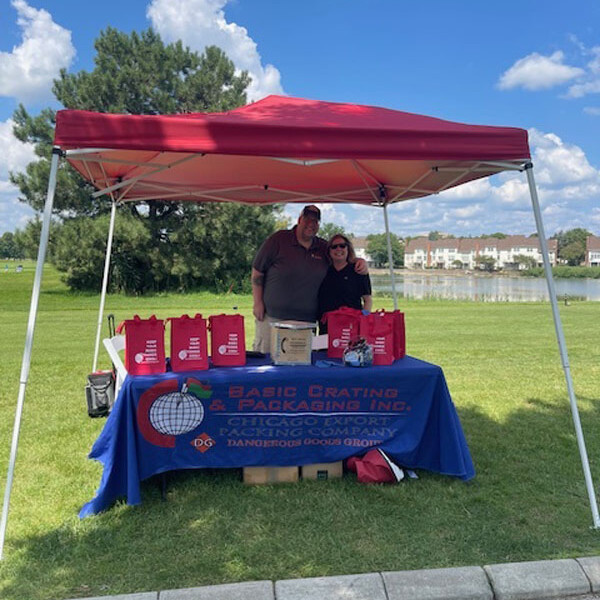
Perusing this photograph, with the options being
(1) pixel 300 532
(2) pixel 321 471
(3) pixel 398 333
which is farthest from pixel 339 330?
(1) pixel 300 532

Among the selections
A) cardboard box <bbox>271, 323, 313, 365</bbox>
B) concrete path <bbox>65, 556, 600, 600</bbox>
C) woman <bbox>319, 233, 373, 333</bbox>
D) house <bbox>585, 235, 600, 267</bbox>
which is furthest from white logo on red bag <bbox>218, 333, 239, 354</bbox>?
house <bbox>585, 235, 600, 267</bbox>

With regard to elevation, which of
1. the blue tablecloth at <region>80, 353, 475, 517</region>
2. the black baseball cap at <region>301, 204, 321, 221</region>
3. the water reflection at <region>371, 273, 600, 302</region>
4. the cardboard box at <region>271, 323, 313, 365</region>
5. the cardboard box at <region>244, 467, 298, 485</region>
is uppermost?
the water reflection at <region>371, 273, 600, 302</region>

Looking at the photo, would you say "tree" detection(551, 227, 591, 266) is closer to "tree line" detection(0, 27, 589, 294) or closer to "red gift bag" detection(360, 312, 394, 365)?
"tree line" detection(0, 27, 589, 294)

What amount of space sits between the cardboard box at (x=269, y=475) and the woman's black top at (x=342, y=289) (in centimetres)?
143

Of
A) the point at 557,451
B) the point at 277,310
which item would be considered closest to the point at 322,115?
the point at 277,310

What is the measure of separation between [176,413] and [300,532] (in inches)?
41.4

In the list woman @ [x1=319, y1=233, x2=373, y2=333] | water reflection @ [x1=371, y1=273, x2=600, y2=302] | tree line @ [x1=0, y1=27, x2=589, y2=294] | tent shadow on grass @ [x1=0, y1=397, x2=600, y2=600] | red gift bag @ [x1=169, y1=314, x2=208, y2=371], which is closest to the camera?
tent shadow on grass @ [x1=0, y1=397, x2=600, y2=600]

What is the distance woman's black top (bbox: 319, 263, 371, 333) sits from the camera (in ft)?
14.6

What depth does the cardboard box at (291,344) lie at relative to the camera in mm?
3655

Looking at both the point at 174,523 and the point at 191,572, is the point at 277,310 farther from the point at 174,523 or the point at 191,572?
the point at 191,572

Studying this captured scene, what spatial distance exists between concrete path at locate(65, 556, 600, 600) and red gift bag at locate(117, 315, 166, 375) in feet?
4.56

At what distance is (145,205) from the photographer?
27.5 meters

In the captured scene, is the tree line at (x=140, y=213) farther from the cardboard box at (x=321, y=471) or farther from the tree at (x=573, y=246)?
the tree at (x=573, y=246)

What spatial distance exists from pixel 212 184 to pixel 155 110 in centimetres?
2401
